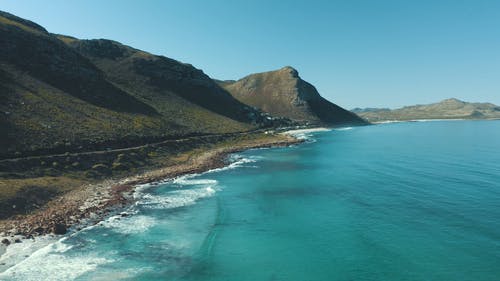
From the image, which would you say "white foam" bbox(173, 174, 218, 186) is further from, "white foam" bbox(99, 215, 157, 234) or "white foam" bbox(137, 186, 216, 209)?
"white foam" bbox(99, 215, 157, 234)

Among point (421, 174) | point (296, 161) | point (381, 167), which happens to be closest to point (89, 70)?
point (296, 161)

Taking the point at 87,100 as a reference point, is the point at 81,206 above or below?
below

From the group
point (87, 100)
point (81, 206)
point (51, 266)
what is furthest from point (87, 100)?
point (51, 266)

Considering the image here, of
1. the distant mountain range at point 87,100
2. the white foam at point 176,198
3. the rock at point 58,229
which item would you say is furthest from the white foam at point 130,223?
the distant mountain range at point 87,100

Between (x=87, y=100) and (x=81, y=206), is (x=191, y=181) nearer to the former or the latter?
(x=81, y=206)

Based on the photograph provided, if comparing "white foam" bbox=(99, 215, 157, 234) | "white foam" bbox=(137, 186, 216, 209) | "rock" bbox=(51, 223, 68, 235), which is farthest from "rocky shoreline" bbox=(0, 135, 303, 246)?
"white foam" bbox=(137, 186, 216, 209)

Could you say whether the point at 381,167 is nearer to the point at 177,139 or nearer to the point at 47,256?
the point at 177,139
